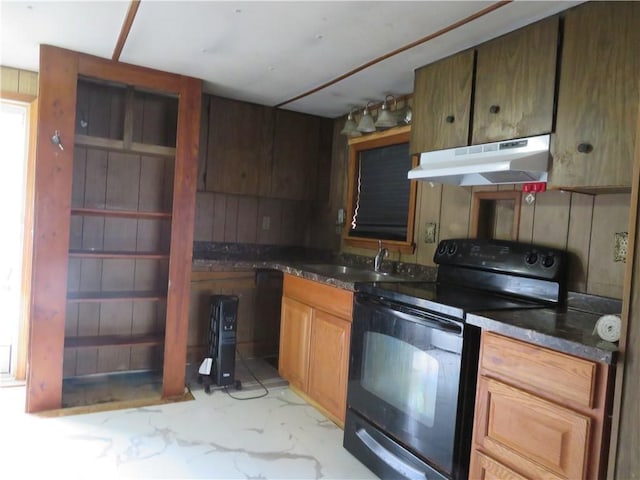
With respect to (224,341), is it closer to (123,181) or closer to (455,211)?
(123,181)

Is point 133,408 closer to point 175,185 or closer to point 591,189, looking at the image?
point 175,185

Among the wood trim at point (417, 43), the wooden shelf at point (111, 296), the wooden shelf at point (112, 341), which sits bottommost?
the wooden shelf at point (112, 341)

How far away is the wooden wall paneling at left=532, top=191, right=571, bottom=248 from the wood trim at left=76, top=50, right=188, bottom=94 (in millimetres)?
2226

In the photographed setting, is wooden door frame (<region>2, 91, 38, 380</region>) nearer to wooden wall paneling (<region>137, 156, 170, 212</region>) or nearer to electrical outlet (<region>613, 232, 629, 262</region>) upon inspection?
wooden wall paneling (<region>137, 156, 170, 212</region>)

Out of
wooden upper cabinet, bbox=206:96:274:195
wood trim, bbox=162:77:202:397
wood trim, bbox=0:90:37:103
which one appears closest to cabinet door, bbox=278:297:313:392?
wood trim, bbox=162:77:202:397

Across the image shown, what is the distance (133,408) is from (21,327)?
41.3 inches

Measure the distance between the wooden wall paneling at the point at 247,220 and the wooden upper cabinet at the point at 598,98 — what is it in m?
2.49

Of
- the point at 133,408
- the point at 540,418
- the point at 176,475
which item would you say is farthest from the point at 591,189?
the point at 133,408

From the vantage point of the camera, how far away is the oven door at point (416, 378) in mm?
1728

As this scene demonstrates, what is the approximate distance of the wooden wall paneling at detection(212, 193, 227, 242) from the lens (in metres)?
3.65

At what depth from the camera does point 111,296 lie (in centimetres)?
291

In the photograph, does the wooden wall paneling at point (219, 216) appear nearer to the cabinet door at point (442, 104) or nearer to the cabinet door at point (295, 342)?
the cabinet door at point (295, 342)

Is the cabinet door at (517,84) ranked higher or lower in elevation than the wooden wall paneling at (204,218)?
higher

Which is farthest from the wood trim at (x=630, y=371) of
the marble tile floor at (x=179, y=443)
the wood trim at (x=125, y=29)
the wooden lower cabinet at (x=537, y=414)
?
the wood trim at (x=125, y=29)
